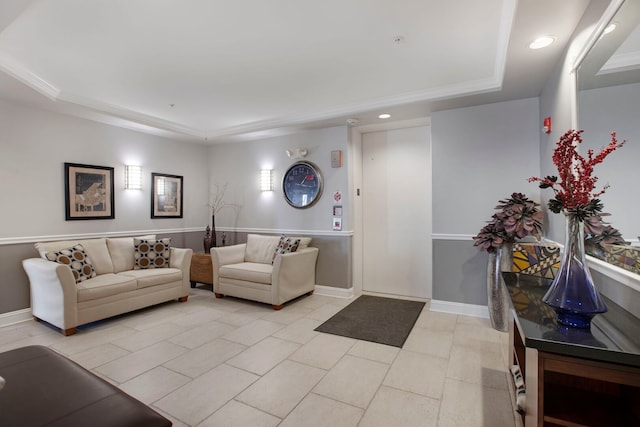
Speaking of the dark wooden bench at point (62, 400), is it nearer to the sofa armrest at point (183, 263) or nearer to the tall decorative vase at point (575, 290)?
the tall decorative vase at point (575, 290)

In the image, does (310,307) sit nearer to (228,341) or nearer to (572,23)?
(228,341)

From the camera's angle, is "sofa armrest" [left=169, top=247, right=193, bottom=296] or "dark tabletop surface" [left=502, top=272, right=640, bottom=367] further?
"sofa armrest" [left=169, top=247, right=193, bottom=296]

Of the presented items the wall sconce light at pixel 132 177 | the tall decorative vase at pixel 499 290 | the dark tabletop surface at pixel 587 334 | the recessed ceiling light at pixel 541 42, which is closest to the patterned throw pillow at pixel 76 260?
the wall sconce light at pixel 132 177

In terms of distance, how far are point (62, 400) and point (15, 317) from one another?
3.31 m

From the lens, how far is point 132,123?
14.2ft

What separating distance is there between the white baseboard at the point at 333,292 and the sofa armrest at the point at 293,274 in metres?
0.11

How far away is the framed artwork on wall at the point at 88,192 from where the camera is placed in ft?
12.9

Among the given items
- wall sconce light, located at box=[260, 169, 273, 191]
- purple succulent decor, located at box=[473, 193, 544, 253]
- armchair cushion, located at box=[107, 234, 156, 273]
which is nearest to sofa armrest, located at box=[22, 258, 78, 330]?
armchair cushion, located at box=[107, 234, 156, 273]

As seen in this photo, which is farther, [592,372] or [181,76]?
[181,76]

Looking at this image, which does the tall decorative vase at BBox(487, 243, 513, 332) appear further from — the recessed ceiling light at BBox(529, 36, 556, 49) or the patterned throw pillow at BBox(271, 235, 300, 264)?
the patterned throw pillow at BBox(271, 235, 300, 264)

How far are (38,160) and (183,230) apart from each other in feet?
7.14

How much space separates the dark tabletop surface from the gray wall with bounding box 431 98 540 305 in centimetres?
214

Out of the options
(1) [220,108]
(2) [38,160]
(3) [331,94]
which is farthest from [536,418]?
(2) [38,160]

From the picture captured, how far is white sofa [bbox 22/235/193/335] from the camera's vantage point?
308 cm
